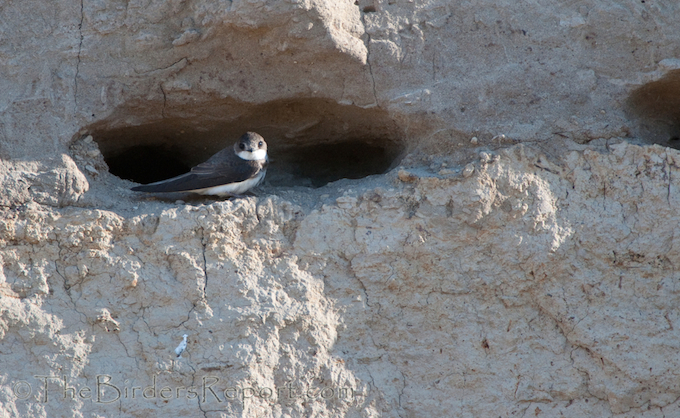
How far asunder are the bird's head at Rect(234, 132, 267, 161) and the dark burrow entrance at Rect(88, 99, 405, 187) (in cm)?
10

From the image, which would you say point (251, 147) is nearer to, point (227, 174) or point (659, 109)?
point (227, 174)

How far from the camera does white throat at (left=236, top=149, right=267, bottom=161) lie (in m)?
3.00

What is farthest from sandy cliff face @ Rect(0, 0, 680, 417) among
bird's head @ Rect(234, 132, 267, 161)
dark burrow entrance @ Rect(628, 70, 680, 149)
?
bird's head @ Rect(234, 132, 267, 161)

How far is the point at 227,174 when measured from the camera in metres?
2.91

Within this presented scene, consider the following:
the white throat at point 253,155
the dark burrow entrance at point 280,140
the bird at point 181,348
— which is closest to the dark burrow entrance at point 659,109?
the dark burrow entrance at point 280,140

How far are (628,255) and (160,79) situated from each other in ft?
6.60

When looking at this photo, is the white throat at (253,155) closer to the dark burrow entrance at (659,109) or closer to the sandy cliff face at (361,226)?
the sandy cliff face at (361,226)

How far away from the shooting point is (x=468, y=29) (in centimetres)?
285

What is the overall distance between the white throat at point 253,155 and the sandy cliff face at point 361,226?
221 millimetres

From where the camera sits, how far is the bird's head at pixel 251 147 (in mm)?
3033

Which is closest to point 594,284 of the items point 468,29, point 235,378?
point 468,29

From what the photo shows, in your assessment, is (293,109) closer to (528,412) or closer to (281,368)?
(281,368)

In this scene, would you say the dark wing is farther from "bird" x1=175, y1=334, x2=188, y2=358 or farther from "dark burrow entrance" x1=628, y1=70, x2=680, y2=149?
"dark burrow entrance" x1=628, y1=70, x2=680, y2=149

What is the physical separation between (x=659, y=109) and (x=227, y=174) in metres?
1.87
